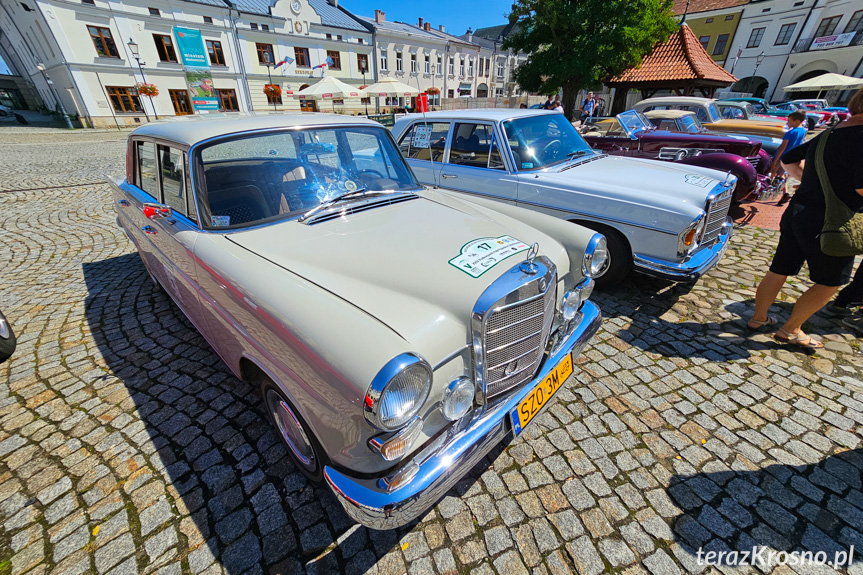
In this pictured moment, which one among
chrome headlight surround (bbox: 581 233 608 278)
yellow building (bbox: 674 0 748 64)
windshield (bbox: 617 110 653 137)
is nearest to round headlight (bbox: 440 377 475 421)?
chrome headlight surround (bbox: 581 233 608 278)

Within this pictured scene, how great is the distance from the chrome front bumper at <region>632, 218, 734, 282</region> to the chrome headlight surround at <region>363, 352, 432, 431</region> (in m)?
3.06

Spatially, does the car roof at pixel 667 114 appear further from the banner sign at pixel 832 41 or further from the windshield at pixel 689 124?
the banner sign at pixel 832 41

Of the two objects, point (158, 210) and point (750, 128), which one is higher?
point (158, 210)

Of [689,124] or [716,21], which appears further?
[716,21]

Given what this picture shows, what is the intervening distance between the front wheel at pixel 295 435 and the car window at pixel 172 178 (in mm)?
1456

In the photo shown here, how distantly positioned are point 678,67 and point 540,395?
18.8 metres

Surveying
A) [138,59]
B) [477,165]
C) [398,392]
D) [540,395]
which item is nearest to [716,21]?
[477,165]

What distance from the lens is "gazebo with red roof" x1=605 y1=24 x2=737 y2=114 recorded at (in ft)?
47.6

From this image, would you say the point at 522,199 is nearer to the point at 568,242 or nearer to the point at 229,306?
the point at 568,242

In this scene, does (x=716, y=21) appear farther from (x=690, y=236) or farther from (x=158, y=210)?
(x=158, y=210)

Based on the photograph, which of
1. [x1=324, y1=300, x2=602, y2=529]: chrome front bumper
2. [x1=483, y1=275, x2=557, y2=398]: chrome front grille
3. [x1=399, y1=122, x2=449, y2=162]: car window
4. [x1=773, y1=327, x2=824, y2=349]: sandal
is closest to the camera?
[x1=324, y1=300, x2=602, y2=529]: chrome front bumper

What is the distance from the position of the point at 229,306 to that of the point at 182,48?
34.7 meters

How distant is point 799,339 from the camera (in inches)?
125

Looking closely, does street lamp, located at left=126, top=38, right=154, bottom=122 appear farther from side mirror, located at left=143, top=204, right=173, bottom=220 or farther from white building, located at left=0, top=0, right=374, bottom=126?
side mirror, located at left=143, top=204, right=173, bottom=220
